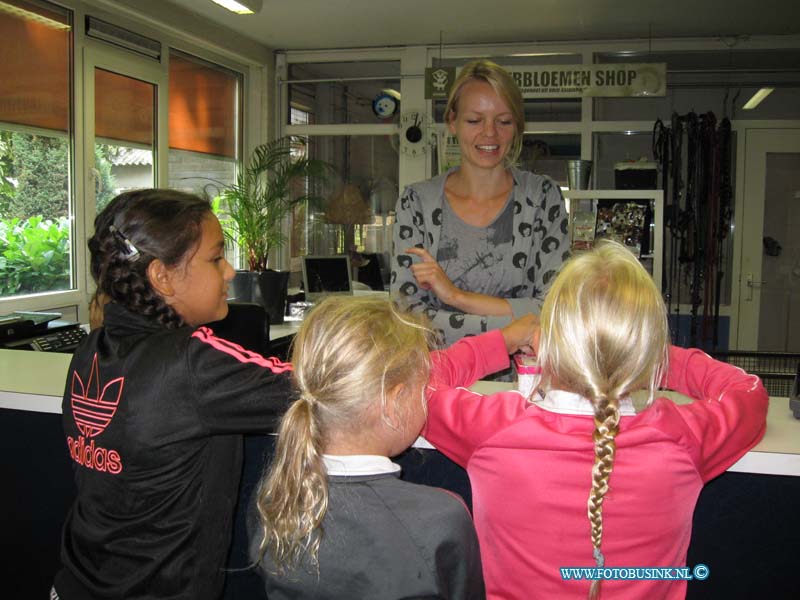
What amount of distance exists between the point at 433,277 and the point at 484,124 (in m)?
0.41

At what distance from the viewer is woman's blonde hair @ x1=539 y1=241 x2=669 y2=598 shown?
1017mm

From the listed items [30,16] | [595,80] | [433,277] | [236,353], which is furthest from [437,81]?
[236,353]

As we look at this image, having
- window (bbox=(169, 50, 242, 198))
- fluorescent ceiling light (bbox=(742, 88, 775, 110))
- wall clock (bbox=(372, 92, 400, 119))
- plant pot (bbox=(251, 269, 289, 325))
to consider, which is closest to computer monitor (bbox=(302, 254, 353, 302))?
plant pot (bbox=(251, 269, 289, 325))

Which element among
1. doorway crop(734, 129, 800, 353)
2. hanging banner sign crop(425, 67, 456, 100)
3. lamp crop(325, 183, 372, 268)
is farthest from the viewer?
lamp crop(325, 183, 372, 268)

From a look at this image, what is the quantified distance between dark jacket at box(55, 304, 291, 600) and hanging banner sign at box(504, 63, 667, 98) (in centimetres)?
509

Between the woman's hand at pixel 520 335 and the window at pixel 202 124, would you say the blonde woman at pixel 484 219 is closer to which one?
the woman's hand at pixel 520 335

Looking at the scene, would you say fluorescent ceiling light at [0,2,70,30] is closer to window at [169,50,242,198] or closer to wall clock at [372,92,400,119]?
window at [169,50,242,198]

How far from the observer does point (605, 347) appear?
1.03m

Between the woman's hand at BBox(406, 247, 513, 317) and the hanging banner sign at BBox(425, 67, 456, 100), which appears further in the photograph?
the hanging banner sign at BBox(425, 67, 456, 100)

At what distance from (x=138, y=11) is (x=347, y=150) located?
2.58 metres

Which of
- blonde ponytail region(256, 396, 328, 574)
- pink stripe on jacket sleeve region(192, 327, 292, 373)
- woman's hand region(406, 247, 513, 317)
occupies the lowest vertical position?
blonde ponytail region(256, 396, 328, 574)

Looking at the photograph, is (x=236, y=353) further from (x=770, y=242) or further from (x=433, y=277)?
(x=770, y=242)

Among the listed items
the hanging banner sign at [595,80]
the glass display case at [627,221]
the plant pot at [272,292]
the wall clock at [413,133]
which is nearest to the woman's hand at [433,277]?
the plant pot at [272,292]

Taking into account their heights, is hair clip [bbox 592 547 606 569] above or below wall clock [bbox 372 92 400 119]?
below
